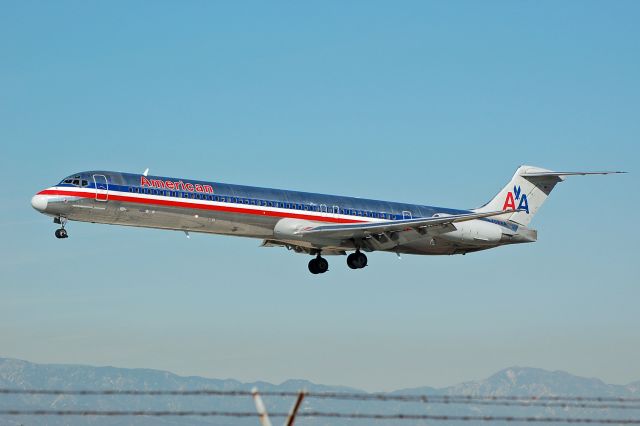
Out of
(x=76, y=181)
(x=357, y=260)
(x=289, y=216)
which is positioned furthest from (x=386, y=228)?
(x=76, y=181)

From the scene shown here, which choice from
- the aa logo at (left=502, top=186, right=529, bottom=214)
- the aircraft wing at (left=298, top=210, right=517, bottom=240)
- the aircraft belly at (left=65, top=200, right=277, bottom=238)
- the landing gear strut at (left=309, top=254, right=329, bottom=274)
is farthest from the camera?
the aa logo at (left=502, top=186, right=529, bottom=214)

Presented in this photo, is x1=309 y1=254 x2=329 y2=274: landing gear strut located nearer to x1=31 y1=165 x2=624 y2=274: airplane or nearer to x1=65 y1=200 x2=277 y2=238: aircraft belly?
x1=31 y1=165 x2=624 y2=274: airplane

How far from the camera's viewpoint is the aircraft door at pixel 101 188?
46.2 metres

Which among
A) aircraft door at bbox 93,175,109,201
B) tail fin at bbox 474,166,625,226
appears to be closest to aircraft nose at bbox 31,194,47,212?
aircraft door at bbox 93,175,109,201

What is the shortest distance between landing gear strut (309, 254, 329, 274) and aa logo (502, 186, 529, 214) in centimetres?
1243

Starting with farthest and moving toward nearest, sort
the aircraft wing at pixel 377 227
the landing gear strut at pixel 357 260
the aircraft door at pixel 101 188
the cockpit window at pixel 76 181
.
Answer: the landing gear strut at pixel 357 260
the aircraft wing at pixel 377 227
the cockpit window at pixel 76 181
the aircraft door at pixel 101 188

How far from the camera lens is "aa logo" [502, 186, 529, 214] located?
6341 centimetres

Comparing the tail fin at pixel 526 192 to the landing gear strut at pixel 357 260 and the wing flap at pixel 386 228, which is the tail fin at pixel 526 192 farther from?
the landing gear strut at pixel 357 260

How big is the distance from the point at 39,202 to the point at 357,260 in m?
17.3

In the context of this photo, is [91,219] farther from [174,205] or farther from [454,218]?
[454,218]

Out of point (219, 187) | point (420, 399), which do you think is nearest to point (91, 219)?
point (219, 187)

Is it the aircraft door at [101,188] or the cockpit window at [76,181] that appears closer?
the aircraft door at [101,188]

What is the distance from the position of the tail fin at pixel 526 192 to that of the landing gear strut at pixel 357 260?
11074mm

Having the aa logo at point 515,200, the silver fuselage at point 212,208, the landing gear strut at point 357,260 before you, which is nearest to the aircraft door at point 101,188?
the silver fuselage at point 212,208
